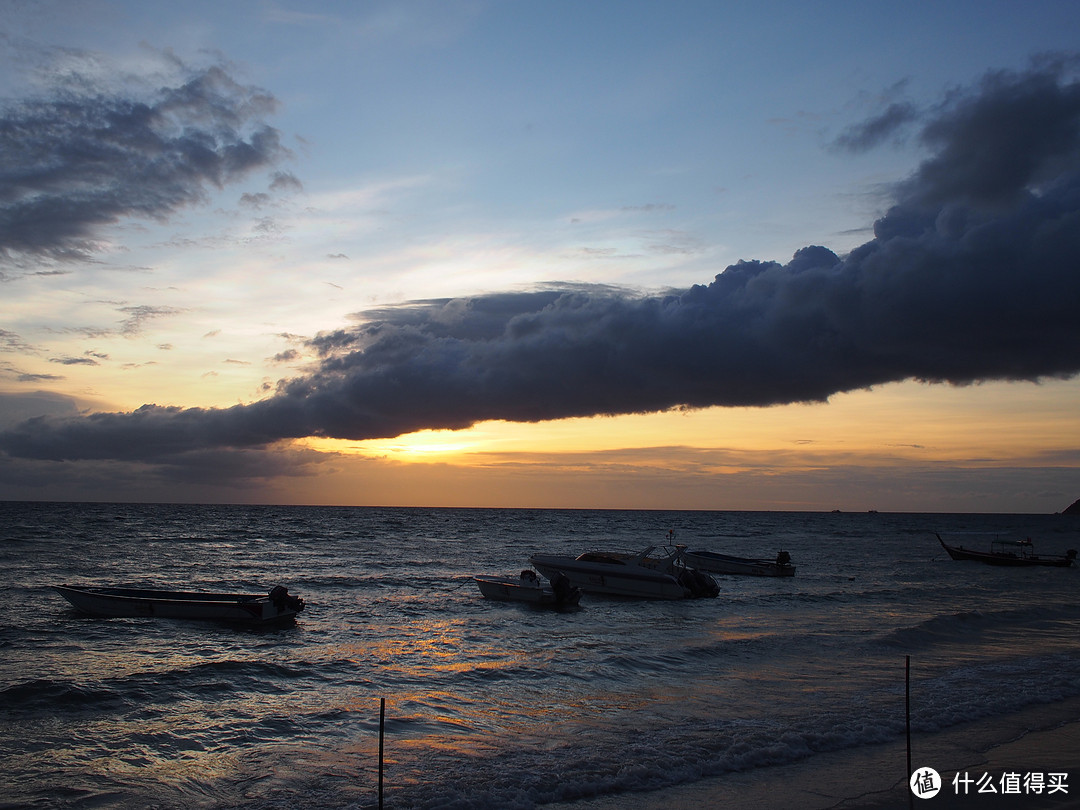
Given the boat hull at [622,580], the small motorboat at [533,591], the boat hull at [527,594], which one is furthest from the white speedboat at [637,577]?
the boat hull at [527,594]

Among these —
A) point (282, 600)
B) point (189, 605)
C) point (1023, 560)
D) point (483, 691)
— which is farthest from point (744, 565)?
point (483, 691)

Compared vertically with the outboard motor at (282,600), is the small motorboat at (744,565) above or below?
below

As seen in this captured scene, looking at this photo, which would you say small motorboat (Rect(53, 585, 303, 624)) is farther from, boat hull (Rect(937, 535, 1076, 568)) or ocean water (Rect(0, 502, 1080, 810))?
boat hull (Rect(937, 535, 1076, 568))

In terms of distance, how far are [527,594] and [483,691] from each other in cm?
1686

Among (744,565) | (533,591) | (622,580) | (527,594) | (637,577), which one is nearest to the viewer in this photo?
(533,591)

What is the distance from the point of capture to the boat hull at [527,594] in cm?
3471

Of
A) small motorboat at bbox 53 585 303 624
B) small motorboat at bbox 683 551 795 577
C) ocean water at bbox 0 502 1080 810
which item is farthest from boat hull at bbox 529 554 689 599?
small motorboat at bbox 53 585 303 624

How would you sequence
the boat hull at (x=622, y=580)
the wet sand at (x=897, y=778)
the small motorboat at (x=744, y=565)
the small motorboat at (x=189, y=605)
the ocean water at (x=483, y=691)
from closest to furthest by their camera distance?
1. the wet sand at (x=897, y=778)
2. the ocean water at (x=483, y=691)
3. the small motorboat at (x=189, y=605)
4. the boat hull at (x=622, y=580)
5. the small motorboat at (x=744, y=565)

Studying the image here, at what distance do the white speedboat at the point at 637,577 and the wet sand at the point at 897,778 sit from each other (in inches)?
959

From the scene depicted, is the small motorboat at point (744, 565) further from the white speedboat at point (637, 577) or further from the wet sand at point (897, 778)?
the wet sand at point (897, 778)

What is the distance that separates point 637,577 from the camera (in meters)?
39.9

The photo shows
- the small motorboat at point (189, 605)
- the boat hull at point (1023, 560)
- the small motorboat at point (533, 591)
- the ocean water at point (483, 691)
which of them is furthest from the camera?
the boat hull at point (1023, 560)

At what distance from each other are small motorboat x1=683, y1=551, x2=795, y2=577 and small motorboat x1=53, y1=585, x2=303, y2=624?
32222 mm

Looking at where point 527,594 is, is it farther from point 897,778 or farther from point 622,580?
point 897,778
